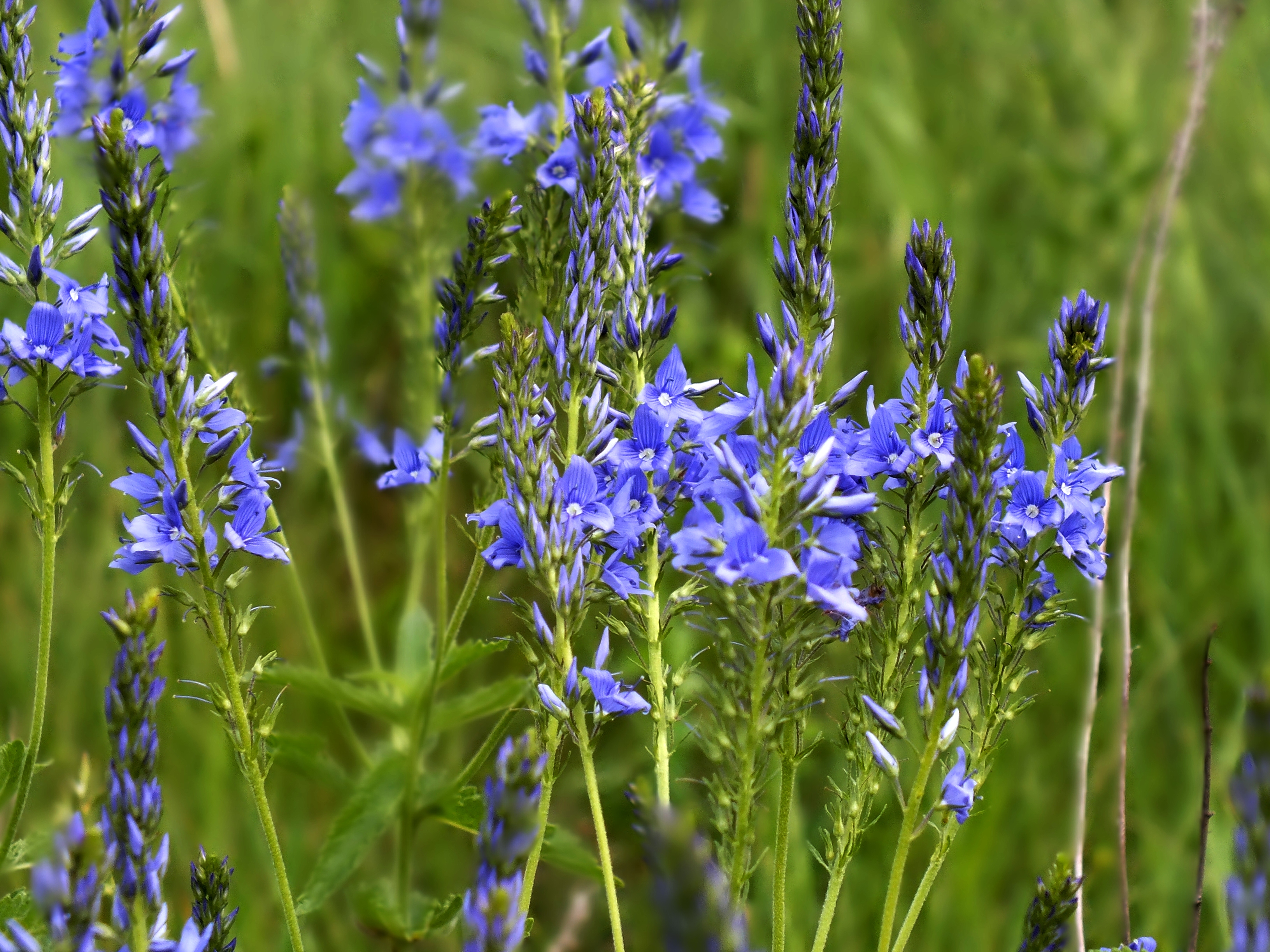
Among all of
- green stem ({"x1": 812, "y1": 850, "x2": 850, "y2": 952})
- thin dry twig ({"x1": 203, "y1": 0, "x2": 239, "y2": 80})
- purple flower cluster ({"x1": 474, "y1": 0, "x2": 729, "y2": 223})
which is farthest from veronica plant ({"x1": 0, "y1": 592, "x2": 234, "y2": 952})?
thin dry twig ({"x1": 203, "y1": 0, "x2": 239, "y2": 80})

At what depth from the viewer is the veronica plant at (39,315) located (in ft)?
6.64

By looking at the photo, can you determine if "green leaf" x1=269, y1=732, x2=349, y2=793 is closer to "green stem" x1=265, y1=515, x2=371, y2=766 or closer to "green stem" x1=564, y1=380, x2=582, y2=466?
"green stem" x1=265, y1=515, x2=371, y2=766

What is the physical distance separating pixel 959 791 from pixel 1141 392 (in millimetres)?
1488

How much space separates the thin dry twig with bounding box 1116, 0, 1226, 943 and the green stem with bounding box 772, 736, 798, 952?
0.64 m

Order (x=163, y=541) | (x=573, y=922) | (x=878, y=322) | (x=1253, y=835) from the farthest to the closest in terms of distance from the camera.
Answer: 1. (x=878, y=322)
2. (x=573, y=922)
3. (x=163, y=541)
4. (x=1253, y=835)

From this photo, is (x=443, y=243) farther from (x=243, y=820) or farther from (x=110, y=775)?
(x=110, y=775)

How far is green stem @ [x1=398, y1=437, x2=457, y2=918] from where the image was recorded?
254 cm

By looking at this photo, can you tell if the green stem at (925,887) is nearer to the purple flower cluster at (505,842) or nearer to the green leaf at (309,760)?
the purple flower cluster at (505,842)

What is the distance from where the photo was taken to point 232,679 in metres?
1.78

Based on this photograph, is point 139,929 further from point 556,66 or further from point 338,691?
point 556,66

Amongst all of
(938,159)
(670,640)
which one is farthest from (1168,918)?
(938,159)

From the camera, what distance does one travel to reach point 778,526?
1.63 metres

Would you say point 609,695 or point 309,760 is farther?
point 309,760

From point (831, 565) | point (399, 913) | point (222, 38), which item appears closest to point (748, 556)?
point (831, 565)
